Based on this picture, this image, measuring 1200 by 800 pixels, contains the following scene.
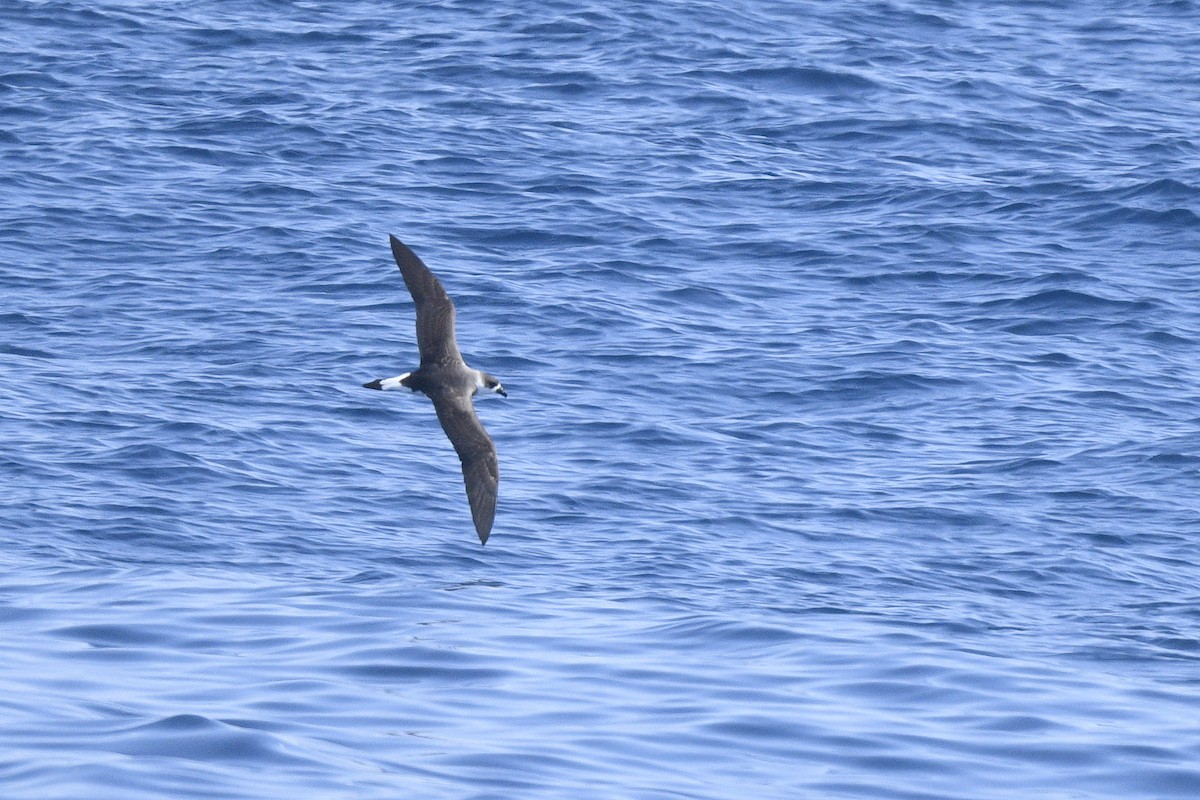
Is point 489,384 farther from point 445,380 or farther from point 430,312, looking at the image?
point 430,312

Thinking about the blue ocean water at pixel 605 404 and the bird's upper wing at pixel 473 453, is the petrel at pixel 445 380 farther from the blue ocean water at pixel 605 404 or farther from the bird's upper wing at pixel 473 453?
the blue ocean water at pixel 605 404

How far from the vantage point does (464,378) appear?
11.4m

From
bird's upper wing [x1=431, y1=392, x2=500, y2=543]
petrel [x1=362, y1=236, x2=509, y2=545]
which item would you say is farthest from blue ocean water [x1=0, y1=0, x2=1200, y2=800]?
petrel [x1=362, y1=236, x2=509, y2=545]

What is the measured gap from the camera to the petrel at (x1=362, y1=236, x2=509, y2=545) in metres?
11.2

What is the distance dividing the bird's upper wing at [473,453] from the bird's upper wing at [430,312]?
0.84 ft

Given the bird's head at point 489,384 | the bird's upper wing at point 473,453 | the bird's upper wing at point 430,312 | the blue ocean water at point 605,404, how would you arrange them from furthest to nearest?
the bird's head at point 489,384, the bird's upper wing at point 430,312, the bird's upper wing at point 473,453, the blue ocean water at point 605,404

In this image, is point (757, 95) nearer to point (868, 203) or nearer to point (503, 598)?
point (868, 203)

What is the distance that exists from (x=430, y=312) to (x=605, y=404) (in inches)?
167

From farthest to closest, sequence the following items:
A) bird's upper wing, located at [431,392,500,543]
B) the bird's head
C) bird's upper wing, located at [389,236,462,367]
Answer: the bird's head
bird's upper wing, located at [389,236,462,367]
bird's upper wing, located at [431,392,500,543]

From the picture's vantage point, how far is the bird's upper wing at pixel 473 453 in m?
11.0

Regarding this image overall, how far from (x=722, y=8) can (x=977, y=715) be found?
759 inches

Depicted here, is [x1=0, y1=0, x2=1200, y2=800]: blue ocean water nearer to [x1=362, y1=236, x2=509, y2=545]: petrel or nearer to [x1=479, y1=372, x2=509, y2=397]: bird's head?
[x1=362, y1=236, x2=509, y2=545]: petrel

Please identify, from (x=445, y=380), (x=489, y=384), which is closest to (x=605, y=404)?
(x=489, y=384)

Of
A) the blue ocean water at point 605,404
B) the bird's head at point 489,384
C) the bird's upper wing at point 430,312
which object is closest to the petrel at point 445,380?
the bird's upper wing at point 430,312
